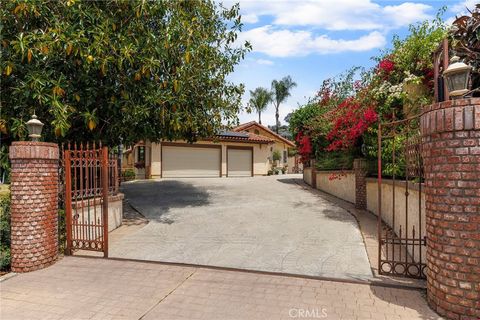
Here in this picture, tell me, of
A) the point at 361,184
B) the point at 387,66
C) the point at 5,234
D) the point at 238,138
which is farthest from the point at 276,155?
the point at 5,234

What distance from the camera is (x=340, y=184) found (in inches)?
513

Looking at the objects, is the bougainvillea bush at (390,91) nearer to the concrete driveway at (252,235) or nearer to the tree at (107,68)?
the concrete driveway at (252,235)

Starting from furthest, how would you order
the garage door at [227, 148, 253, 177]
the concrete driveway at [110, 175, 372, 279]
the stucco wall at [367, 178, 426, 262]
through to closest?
the garage door at [227, 148, 253, 177], the concrete driveway at [110, 175, 372, 279], the stucco wall at [367, 178, 426, 262]

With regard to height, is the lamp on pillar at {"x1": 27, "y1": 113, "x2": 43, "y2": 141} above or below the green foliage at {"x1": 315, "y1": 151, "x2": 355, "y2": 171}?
above

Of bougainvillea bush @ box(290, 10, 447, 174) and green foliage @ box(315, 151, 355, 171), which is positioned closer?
bougainvillea bush @ box(290, 10, 447, 174)

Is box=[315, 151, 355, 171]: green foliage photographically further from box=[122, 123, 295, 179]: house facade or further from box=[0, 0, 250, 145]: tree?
box=[122, 123, 295, 179]: house facade

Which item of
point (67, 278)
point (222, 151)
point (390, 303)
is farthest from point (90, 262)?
point (222, 151)

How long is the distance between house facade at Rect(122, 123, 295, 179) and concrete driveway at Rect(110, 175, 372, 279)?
8.14 m

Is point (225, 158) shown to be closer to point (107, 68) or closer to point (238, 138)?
point (238, 138)

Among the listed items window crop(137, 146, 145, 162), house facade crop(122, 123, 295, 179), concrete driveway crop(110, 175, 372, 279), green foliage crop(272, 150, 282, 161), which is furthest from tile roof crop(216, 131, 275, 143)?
concrete driveway crop(110, 175, 372, 279)

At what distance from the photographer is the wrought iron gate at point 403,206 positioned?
17.4 ft

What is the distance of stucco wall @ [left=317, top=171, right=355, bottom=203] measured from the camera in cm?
1204

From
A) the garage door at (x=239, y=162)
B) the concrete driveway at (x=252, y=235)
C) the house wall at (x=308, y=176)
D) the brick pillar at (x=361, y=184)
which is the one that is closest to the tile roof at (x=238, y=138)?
the garage door at (x=239, y=162)

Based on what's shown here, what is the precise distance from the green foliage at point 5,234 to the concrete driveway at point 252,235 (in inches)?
74.0
